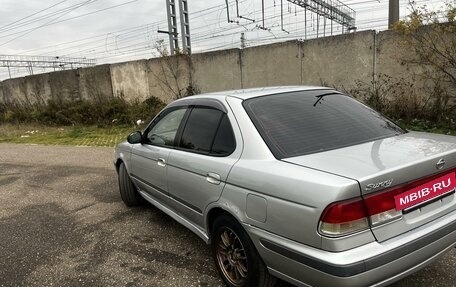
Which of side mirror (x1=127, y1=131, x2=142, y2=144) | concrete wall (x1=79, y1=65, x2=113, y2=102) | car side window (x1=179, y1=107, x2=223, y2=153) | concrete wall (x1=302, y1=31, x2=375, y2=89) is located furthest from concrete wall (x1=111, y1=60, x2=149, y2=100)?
car side window (x1=179, y1=107, x2=223, y2=153)

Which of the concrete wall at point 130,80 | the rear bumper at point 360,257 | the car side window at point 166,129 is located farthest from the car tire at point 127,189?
the concrete wall at point 130,80

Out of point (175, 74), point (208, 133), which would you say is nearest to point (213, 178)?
point (208, 133)

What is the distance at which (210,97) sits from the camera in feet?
11.9

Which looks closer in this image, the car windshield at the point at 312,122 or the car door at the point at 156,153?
the car windshield at the point at 312,122

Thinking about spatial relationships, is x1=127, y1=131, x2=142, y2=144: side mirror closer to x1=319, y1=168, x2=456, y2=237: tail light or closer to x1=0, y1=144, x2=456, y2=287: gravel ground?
x1=0, y1=144, x2=456, y2=287: gravel ground

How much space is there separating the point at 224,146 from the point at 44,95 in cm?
1956

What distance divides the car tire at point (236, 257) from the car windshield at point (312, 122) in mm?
663

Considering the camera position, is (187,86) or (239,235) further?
(187,86)

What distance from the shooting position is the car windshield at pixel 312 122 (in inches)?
113

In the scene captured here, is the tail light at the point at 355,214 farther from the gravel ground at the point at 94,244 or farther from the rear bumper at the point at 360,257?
the gravel ground at the point at 94,244

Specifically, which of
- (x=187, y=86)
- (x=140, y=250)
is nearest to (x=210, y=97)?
(x=140, y=250)

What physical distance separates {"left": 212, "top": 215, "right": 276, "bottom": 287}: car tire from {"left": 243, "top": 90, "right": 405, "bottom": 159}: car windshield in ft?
2.17

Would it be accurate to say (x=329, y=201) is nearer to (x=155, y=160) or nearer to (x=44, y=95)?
(x=155, y=160)

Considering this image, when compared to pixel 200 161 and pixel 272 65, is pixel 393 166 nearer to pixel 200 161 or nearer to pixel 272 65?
pixel 200 161
